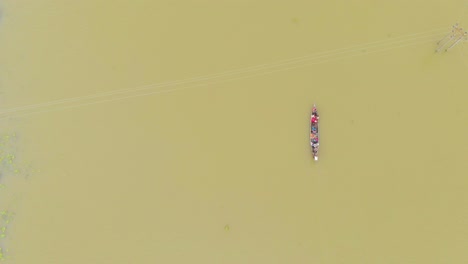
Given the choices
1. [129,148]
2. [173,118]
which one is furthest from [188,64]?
[129,148]

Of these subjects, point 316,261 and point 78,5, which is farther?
point 78,5

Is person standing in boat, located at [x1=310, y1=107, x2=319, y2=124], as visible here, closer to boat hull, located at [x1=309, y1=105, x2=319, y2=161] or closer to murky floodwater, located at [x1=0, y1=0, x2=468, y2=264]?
boat hull, located at [x1=309, y1=105, x2=319, y2=161]

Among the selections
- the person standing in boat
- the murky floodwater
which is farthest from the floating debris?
the person standing in boat

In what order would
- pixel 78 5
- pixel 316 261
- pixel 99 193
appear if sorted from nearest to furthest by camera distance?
pixel 316 261 < pixel 99 193 < pixel 78 5

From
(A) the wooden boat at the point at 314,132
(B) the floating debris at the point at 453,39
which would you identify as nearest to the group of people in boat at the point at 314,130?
(A) the wooden boat at the point at 314,132

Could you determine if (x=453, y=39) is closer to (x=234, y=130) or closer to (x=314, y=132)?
(x=314, y=132)

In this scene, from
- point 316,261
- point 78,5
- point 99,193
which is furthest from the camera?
point 78,5

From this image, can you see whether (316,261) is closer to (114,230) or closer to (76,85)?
(114,230)
